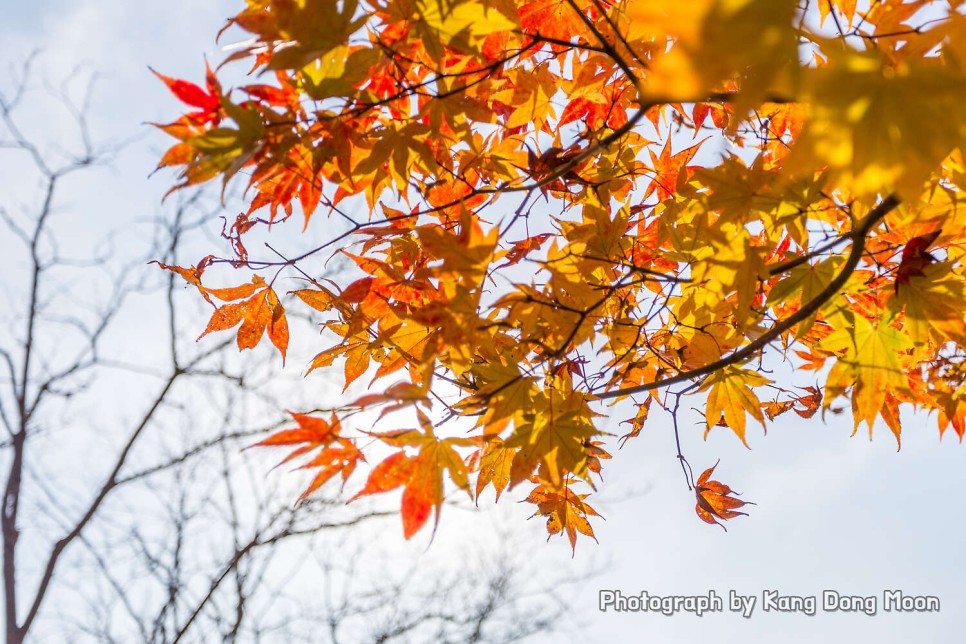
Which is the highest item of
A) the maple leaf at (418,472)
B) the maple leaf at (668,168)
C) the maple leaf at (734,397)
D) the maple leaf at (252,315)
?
the maple leaf at (668,168)

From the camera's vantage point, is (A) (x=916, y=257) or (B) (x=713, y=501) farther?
(B) (x=713, y=501)

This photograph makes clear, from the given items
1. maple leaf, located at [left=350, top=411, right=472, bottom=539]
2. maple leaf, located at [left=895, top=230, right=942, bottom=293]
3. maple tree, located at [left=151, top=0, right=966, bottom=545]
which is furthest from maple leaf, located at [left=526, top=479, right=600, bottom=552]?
maple leaf, located at [left=895, top=230, right=942, bottom=293]

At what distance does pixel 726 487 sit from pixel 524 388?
0.69 m

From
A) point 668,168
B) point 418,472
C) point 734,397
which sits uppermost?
point 668,168

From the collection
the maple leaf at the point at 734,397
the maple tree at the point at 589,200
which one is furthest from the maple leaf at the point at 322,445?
the maple leaf at the point at 734,397

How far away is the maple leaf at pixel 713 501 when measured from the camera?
130 cm

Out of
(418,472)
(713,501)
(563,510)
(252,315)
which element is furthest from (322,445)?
(713,501)

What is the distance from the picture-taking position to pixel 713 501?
133 centimetres

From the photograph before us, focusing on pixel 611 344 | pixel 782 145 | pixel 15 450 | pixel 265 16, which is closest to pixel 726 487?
pixel 611 344

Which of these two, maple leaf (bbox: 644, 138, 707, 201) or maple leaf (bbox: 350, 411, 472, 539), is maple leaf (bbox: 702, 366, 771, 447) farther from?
maple leaf (bbox: 350, 411, 472, 539)

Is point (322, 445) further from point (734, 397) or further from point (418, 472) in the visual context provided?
point (734, 397)

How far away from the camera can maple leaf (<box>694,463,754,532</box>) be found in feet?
4.25

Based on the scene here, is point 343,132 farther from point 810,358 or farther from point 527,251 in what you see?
point 810,358

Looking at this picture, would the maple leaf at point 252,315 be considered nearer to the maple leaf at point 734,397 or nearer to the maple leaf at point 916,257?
the maple leaf at point 734,397
